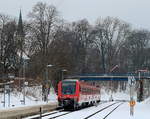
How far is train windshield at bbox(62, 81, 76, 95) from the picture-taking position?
1854 inches

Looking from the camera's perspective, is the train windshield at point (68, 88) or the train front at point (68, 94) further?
the train windshield at point (68, 88)

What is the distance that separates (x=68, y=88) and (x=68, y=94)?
0.68 meters

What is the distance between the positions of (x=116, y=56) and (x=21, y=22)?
29.5 m

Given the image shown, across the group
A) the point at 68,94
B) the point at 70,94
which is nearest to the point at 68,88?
A: the point at 68,94

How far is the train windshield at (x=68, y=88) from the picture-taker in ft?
155

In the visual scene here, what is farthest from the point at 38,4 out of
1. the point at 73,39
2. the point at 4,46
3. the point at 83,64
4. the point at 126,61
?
the point at 126,61

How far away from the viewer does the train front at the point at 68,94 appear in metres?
46.4

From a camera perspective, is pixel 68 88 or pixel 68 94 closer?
pixel 68 94

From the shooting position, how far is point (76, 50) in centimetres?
9900

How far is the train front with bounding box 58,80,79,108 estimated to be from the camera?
46.4 meters

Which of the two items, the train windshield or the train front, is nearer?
the train front

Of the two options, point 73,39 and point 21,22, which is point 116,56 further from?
point 21,22

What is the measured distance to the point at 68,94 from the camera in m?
47.2

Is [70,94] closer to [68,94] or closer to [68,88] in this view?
[68,94]
